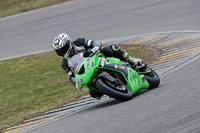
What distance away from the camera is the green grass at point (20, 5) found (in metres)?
21.0

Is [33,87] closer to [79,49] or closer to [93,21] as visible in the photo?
[79,49]

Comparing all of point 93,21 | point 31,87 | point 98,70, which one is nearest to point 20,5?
point 93,21

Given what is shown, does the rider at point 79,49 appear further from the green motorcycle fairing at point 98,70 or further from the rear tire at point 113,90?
the rear tire at point 113,90

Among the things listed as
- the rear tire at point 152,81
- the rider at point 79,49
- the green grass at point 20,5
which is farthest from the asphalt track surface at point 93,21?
the rider at point 79,49

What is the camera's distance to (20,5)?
21.9m

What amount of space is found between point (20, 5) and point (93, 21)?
6.33m

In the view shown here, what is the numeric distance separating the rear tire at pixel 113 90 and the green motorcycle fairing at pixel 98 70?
159 mm

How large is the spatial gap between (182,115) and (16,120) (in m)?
4.22

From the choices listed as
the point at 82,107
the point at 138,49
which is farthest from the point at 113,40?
the point at 82,107

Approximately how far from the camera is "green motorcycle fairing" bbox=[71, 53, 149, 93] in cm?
795

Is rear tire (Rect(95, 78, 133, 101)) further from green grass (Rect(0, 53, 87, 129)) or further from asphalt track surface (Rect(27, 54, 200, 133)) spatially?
green grass (Rect(0, 53, 87, 129))

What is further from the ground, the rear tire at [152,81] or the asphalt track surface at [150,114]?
the asphalt track surface at [150,114]

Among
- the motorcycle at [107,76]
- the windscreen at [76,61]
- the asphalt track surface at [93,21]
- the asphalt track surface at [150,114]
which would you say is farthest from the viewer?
the asphalt track surface at [93,21]

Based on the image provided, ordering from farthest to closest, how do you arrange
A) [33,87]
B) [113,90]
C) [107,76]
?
1. [33,87]
2. [107,76]
3. [113,90]
